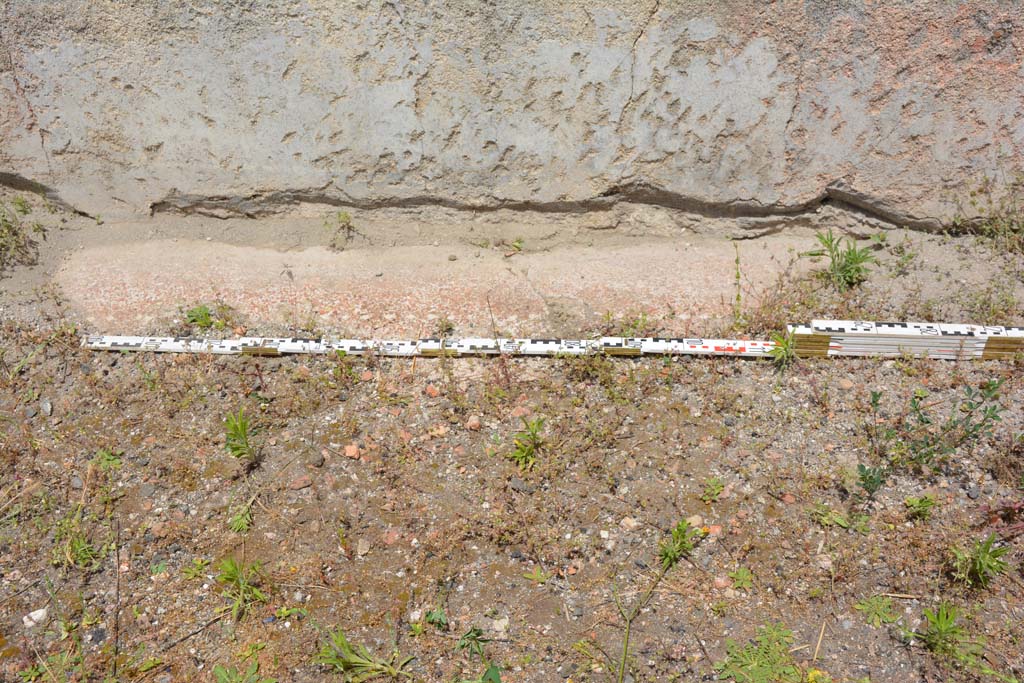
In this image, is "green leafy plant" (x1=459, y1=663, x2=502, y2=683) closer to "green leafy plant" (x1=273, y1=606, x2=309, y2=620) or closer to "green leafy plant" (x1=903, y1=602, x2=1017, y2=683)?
"green leafy plant" (x1=273, y1=606, x2=309, y2=620)

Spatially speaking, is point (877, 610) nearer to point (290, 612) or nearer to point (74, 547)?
point (290, 612)

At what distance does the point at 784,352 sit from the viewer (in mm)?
4832

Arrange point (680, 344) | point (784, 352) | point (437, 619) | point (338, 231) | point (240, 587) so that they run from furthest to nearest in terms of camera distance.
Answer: point (338, 231) → point (680, 344) → point (784, 352) → point (240, 587) → point (437, 619)

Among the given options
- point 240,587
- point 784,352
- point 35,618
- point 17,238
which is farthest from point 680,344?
point 17,238

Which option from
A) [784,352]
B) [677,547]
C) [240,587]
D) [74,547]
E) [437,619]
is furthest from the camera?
[784,352]

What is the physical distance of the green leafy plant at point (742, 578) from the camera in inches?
149

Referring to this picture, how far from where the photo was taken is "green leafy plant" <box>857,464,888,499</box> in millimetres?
4047

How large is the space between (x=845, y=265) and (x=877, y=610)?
8.01 ft

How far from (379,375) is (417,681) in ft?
6.35

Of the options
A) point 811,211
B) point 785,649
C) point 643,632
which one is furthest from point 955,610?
point 811,211

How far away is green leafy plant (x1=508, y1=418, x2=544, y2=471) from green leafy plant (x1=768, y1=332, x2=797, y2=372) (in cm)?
153

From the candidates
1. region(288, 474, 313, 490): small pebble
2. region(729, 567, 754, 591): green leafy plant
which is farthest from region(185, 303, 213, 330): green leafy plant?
region(729, 567, 754, 591): green leafy plant

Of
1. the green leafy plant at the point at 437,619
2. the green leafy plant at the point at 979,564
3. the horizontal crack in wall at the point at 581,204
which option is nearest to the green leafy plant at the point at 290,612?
the green leafy plant at the point at 437,619

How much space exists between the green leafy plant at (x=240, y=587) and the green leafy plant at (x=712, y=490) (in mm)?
2233
